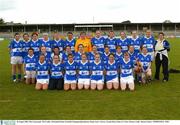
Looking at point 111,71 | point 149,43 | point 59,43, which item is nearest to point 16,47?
point 59,43

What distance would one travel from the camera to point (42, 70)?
1143 centimetres

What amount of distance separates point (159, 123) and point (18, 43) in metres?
7.98

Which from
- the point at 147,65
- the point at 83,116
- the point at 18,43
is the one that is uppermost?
the point at 18,43

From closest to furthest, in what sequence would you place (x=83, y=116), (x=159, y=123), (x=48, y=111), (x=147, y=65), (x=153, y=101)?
(x=159, y=123) → (x=83, y=116) → (x=48, y=111) → (x=153, y=101) → (x=147, y=65)

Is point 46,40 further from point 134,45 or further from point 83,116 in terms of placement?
point 83,116

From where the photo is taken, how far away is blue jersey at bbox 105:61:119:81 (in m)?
11.2

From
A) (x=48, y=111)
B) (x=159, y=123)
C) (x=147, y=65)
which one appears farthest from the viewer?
(x=147, y=65)

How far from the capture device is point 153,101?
9469 mm

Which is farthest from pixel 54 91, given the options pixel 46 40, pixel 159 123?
pixel 159 123

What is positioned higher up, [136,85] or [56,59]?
[56,59]

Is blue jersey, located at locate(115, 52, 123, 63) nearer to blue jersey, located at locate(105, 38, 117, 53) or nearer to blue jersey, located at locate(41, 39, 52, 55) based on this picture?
blue jersey, located at locate(105, 38, 117, 53)

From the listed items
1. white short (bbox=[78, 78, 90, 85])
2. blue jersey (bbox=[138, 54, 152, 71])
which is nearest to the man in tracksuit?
blue jersey (bbox=[138, 54, 152, 71])

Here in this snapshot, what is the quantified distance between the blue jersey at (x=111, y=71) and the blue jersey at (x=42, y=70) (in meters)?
1.90

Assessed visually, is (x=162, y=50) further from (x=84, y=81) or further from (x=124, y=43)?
(x=84, y=81)
